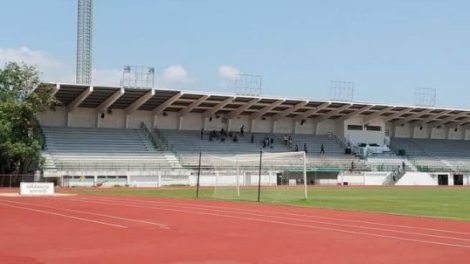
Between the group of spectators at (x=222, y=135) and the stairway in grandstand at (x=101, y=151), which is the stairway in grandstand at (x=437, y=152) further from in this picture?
the stairway in grandstand at (x=101, y=151)

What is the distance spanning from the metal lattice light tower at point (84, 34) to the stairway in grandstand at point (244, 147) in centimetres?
1758

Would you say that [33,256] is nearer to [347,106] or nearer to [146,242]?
[146,242]

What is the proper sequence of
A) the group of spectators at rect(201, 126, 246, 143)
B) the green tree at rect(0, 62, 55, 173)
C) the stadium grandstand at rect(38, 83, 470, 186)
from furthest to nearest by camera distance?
the group of spectators at rect(201, 126, 246, 143)
the stadium grandstand at rect(38, 83, 470, 186)
the green tree at rect(0, 62, 55, 173)

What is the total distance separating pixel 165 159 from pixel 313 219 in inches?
1675

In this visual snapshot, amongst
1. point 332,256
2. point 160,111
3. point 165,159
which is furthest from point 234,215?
point 160,111

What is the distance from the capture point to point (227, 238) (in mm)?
15969

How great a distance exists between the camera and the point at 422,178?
237 ft

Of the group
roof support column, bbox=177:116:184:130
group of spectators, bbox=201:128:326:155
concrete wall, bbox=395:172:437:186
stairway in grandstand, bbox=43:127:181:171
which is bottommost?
concrete wall, bbox=395:172:437:186

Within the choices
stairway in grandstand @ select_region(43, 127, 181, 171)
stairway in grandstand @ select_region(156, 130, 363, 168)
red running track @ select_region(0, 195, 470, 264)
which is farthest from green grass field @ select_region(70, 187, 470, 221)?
stairway in grandstand @ select_region(156, 130, 363, 168)

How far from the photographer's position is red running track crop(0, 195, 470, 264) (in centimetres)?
1252

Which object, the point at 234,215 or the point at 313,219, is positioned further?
the point at 234,215

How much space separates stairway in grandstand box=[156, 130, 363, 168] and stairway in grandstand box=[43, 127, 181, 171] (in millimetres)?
2723

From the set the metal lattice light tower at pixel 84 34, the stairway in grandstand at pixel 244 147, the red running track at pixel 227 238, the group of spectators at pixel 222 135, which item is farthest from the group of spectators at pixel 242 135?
the red running track at pixel 227 238

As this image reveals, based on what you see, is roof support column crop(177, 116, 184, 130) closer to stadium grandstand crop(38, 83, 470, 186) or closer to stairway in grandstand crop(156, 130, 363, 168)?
stadium grandstand crop(38, 83, 470, 186)
